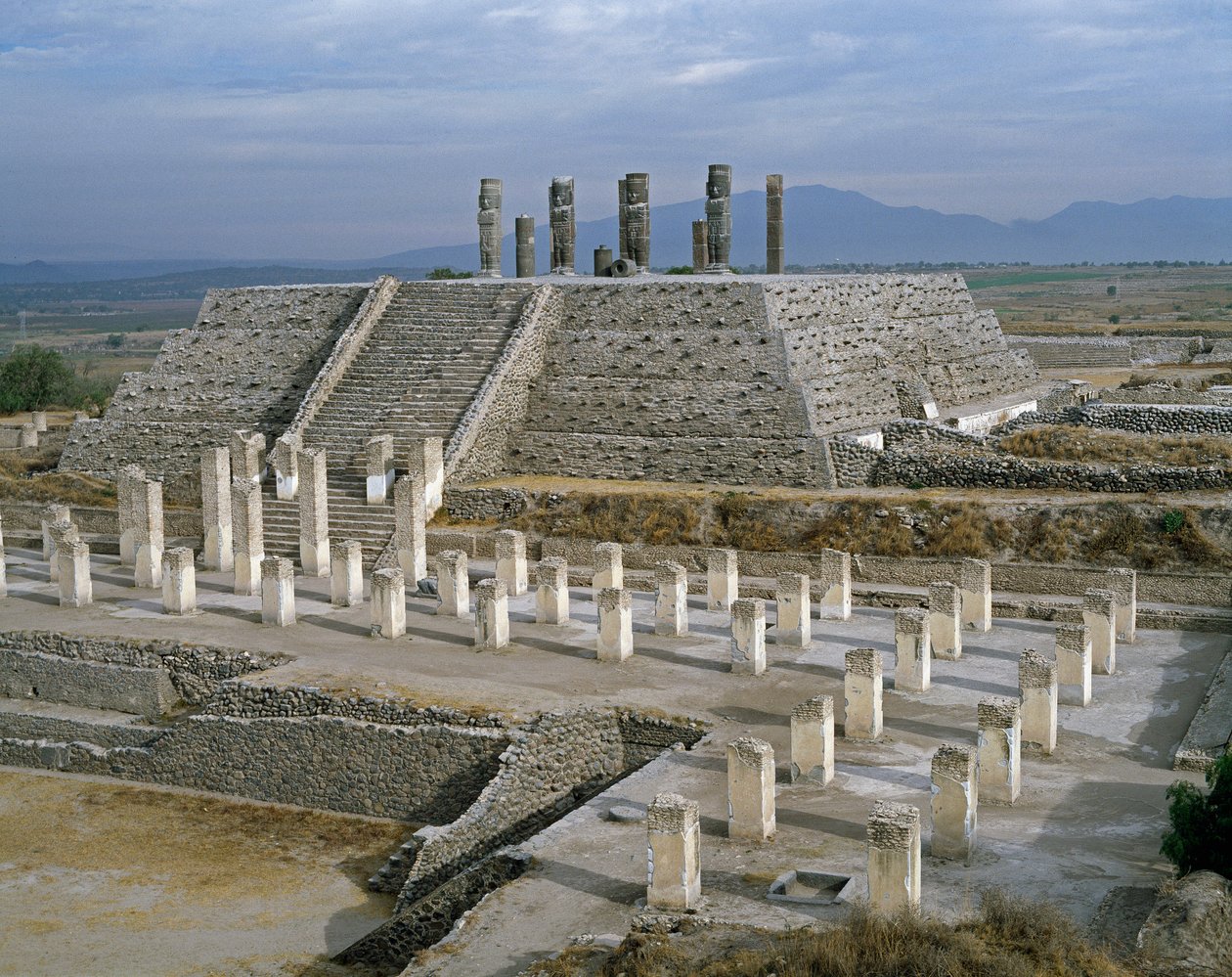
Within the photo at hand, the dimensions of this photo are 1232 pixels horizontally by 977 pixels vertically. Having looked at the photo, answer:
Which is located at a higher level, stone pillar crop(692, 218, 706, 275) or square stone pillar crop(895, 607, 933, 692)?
stone pillar crop(692, 218, 706, 275)

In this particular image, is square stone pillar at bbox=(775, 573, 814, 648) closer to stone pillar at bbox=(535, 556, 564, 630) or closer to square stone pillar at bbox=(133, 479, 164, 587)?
stone pillar at bbox=(535, 556, 564, 630)

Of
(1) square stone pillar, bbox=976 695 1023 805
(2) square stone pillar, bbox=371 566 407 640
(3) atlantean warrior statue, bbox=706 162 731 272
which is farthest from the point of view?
(3) atlantean warrior statue, bbox=706 162 731 272

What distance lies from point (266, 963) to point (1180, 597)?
51.4 ft

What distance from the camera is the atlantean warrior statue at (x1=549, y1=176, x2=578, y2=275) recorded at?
4188cm

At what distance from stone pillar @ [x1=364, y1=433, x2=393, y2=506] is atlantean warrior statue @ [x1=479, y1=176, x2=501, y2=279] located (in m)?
13.0

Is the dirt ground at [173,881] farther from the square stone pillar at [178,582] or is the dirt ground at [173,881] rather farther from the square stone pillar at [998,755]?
the square stone pillar at [998,755]

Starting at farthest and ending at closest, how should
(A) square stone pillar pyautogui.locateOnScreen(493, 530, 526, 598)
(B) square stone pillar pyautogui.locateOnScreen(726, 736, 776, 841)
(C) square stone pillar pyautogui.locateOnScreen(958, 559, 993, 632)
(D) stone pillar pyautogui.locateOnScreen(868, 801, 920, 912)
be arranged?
(A) square stone pillar pyautogui.locateOnScreen(493, 530, 526, 598), (C) square stone pillar pyautogui.locateOnScreen(958, 559, 993, 632), (B) square stone pillar pyautogui.locateOnScreen(726, 736, 776, 841), (D) stone pillar pyautogui.locateOnScreen(868, 801, 920, 912)

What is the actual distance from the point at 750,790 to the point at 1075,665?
257 inches

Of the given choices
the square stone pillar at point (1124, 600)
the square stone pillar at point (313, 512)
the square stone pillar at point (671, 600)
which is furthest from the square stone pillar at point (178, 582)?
the square stone pillar at point (1124, 600)

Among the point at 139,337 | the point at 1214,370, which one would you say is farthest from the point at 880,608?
the point at 139,337

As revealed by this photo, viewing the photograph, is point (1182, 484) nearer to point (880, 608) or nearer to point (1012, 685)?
point (880, 608)

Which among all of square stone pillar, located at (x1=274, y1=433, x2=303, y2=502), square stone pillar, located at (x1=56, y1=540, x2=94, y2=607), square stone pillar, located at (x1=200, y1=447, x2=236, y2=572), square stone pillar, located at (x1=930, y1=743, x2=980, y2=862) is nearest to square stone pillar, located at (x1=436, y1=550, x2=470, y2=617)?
square stone pillar, located at (x1=200, y1=447, x2=236, y2=572)

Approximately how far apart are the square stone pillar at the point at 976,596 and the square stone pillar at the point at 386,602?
28.9ft

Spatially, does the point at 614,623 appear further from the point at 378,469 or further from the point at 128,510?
the point at 128,510
